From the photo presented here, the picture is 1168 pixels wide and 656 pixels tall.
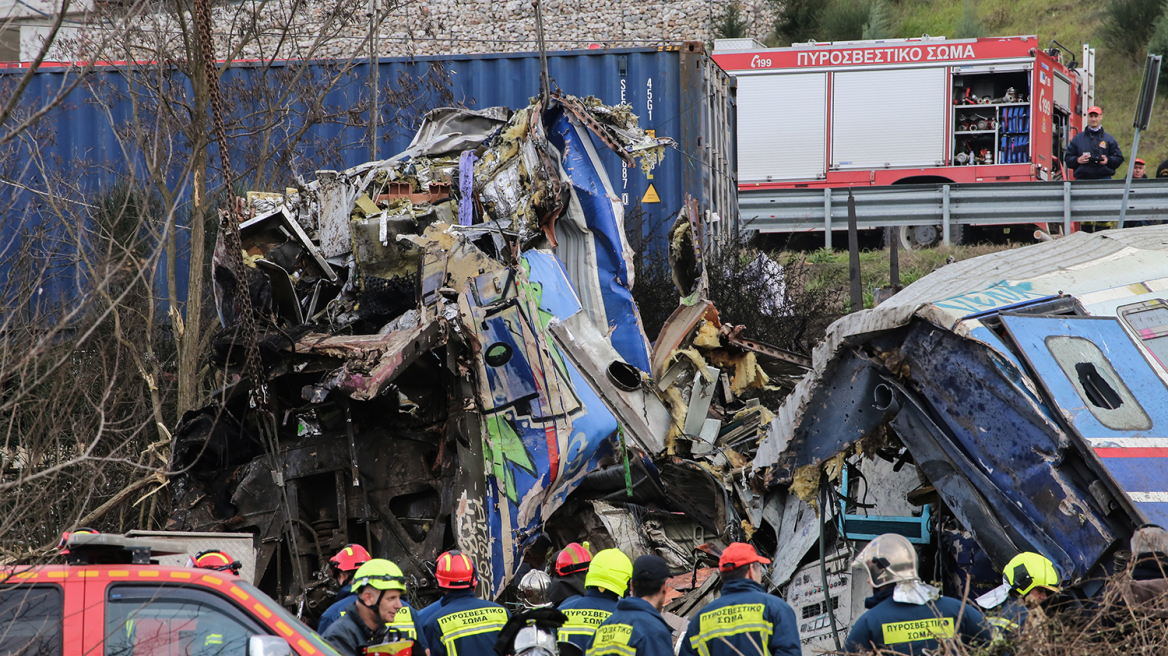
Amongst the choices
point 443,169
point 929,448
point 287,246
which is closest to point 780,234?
point 443,169

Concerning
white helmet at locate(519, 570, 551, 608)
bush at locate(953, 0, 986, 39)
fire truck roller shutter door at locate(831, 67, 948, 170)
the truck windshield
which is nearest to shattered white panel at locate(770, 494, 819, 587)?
white helmet at locate(519, 570, 551, 608)

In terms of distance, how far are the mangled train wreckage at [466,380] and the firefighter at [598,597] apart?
2.39 m

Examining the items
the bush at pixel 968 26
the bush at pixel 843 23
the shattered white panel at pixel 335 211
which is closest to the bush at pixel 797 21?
the bush at pixel 843 23

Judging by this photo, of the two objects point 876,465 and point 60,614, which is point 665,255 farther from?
point 60,614

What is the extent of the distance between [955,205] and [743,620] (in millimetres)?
12751

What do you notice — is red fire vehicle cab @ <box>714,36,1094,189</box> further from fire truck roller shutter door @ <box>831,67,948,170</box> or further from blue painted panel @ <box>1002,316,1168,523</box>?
blue painted panel @ <box>1002,316,1168,523</box>

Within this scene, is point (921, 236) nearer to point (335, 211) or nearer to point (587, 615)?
point (335, 211)

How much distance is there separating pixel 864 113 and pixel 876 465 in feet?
39.6

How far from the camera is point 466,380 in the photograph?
7.41 m

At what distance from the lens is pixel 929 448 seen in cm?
626

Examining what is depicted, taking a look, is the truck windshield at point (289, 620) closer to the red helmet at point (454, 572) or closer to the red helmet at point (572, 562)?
the red helmet at point (454, 572)

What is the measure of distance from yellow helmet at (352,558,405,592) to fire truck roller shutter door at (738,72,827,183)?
1564 centimetres

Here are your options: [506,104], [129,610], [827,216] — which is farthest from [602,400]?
[827,216]

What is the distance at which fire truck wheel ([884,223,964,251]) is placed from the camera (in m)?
16.5
